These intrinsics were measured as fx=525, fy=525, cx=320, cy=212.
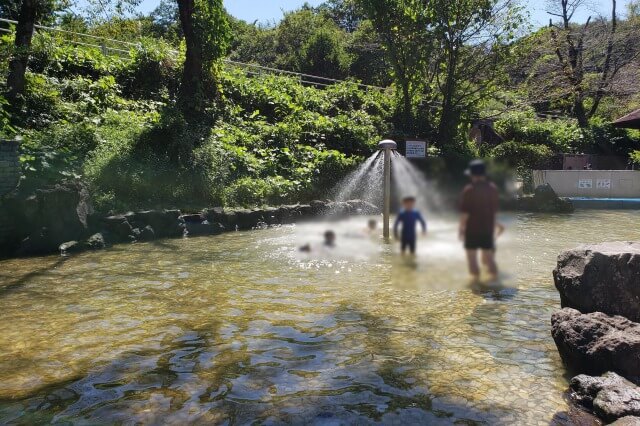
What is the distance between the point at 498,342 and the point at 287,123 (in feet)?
52.9

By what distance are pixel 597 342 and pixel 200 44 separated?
17.6 metres

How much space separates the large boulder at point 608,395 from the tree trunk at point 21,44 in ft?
49.7

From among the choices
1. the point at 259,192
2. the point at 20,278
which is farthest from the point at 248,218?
the point at 20,278

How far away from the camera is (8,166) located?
10.8m

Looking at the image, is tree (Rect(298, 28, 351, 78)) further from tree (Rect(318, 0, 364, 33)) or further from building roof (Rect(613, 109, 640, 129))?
building roof (Rect(613, 109, 640, 129))

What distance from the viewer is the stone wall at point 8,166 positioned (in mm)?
10703

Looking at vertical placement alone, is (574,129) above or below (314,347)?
above

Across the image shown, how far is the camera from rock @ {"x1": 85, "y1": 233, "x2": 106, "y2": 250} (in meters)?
10.9

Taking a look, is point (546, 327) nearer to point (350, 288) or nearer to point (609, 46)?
point (350, 288)

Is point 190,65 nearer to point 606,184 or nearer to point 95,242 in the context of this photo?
point 95,242

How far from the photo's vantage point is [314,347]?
530 centimetres

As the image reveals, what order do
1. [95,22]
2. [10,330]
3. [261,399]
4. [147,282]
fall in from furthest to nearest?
1. [95,22]
2. [147,282]
3. [10,330]
4. [261,399]

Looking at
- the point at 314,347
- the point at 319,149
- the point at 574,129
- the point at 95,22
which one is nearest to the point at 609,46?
the point at 574,129

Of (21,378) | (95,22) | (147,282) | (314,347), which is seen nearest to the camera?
(21,378)
